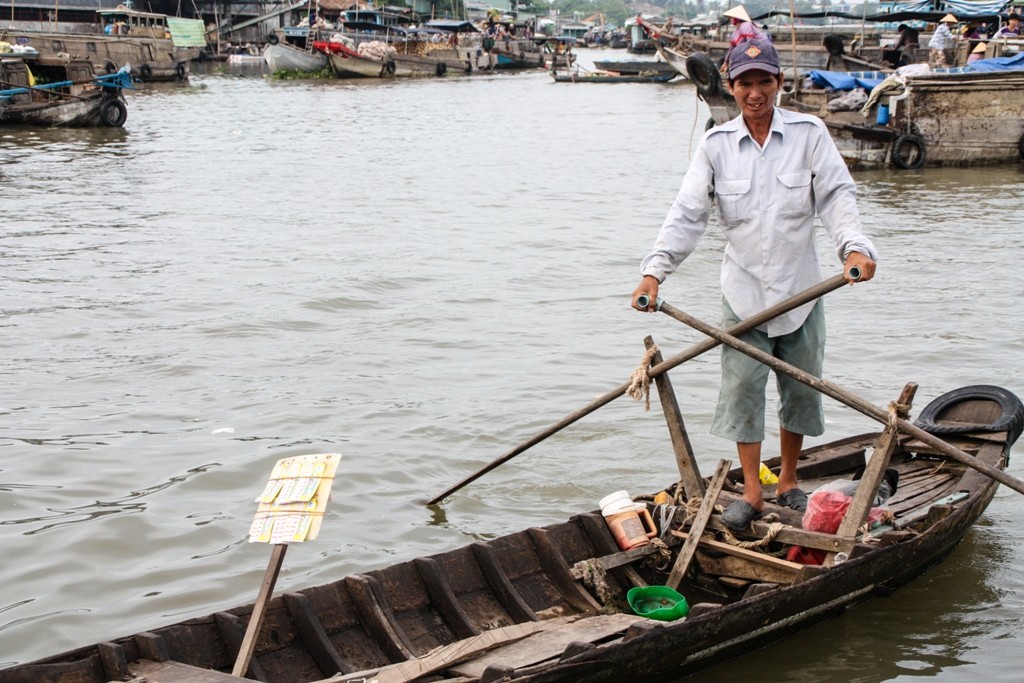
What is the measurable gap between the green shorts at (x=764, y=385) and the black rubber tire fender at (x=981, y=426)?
3.79 ft

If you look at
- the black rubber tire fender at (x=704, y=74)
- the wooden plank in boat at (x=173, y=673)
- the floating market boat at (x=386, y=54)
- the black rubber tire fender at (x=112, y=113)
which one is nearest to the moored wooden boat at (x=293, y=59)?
the floating market boat at (x=386, y=54)

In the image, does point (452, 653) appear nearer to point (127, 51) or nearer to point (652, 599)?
point (652, 599)

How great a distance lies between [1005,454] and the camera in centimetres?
499

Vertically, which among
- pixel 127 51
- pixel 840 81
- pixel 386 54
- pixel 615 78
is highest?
pixel 386 54

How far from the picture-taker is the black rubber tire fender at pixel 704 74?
1470 cm

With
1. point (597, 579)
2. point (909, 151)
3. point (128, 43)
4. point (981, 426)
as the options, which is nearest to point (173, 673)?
point (597, 579)

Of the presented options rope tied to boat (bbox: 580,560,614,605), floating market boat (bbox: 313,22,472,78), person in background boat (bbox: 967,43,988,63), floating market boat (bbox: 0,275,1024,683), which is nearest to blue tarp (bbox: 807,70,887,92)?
person in background boat (bbox: 967,43,988,63)

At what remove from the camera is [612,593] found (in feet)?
14.0

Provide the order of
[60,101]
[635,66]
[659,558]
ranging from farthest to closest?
[635,66]
[60,101]
[659,558]

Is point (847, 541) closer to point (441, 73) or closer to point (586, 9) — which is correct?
point (441, 73)

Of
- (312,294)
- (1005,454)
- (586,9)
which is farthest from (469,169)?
(586,9)

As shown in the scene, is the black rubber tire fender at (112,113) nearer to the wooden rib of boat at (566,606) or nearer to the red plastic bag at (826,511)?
the wooden rib of boat at (566,606)

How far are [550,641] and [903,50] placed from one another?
2092 cm

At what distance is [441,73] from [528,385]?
42.6m
